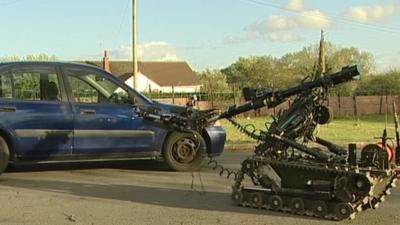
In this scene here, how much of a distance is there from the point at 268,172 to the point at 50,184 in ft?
11.3

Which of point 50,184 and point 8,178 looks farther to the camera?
point 8,178

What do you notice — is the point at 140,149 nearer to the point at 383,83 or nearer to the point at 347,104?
the point at 347,104

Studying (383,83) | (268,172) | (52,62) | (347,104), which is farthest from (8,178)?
(383,83)

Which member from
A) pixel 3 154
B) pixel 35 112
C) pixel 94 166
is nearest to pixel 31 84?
pixel 35 112

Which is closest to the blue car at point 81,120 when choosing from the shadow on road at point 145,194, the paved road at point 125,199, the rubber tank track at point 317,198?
the paved road at point 125,199

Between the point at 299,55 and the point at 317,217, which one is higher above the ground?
the point at 299,55

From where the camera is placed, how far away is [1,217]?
22.6ft

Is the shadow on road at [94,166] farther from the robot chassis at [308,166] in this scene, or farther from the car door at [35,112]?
the robot chassis at [308,166]

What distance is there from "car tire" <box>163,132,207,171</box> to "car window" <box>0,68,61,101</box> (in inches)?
73.6

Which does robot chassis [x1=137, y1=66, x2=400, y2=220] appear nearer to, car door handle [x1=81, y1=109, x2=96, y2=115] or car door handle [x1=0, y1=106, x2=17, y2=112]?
car door handle [x1=81, y1=109, x2=96, y2=115]

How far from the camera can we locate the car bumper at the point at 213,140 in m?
10.6

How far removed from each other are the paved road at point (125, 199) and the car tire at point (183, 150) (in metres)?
0.20

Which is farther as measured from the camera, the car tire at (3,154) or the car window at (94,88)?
the car window at (94,88)

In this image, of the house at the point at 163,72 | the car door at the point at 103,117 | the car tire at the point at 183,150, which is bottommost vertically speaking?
the car tire at the point at 183,150
